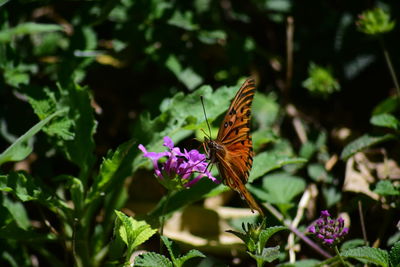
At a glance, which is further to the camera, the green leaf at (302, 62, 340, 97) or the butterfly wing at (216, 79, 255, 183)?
the green leaf at (302, 62, 340, 97)

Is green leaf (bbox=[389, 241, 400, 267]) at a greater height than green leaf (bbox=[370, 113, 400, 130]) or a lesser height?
lesser

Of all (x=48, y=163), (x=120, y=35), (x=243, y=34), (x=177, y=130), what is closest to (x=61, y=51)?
(x=120, y=35)

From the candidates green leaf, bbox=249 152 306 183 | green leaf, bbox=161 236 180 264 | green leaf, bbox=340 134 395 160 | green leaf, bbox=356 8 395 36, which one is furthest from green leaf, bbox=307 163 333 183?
green leaf, bbox=161 236 180 264

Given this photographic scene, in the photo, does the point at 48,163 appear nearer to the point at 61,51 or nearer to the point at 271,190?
the point at 61,51

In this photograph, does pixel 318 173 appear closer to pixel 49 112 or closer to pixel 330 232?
pixel 330 232

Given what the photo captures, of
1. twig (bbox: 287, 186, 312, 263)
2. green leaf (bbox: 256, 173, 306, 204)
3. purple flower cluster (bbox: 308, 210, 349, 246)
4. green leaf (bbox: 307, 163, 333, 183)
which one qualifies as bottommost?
twig (bbox: 287, 186, 312, 263)

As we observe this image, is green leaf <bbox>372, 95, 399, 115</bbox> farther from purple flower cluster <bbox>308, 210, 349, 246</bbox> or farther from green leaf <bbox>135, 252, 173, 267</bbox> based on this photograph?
green leaf <bbox>135, 252, 173, 267</bbox>

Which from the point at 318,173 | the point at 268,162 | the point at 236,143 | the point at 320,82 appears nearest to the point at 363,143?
the point at 318,173
